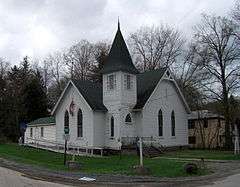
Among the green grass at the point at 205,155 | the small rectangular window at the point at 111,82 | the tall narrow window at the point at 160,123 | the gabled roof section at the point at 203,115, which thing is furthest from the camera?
the gabled roof section at the point at 203,115

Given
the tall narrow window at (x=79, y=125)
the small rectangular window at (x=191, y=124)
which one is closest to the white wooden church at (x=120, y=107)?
the tall narrow window at (x=79, y=125)

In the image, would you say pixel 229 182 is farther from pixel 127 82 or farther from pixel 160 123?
pixel 160 123

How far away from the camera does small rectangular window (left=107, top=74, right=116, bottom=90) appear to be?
42903 millimetres

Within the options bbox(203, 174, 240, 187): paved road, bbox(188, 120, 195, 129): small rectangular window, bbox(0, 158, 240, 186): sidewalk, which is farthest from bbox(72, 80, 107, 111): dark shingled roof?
bbox(203, 174, 240, 187): paved road

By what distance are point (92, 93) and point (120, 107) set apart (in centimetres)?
480

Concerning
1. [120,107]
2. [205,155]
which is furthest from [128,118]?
[205,155]

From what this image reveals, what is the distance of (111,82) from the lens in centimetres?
4322

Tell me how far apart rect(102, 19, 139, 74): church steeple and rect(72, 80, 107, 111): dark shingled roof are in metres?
2.89

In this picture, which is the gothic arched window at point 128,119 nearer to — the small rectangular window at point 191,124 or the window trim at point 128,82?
the window trim at point 128,82

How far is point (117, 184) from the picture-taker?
68.3 ft

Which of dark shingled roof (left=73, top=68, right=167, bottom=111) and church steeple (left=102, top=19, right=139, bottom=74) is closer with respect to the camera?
church steeple (left=102, top=19, right=139, bottom=74)

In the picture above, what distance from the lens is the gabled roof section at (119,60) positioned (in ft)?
140

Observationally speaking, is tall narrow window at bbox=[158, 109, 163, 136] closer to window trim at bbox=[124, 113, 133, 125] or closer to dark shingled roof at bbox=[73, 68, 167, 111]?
dark shingled roof at bbox=[73, 68, 167, 111]

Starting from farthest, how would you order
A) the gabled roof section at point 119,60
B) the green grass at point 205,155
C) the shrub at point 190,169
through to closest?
the gabled roof section at point 119,60 < the green grass at point 205,155 < the shrub at point 190,169
